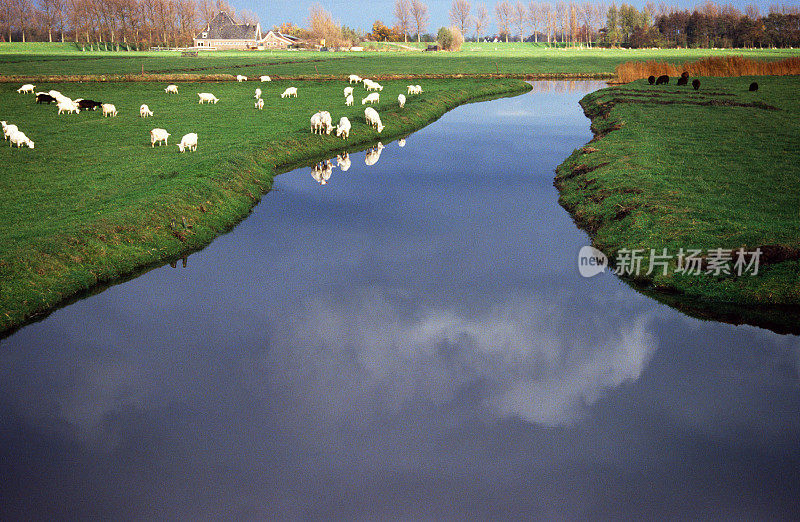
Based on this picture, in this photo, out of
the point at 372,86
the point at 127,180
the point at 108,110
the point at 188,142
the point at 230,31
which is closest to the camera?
the point at 127,180

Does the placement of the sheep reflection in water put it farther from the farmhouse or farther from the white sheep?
the farmhouse

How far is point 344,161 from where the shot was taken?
33.4 meters

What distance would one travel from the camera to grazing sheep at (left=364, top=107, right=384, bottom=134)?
40128mm

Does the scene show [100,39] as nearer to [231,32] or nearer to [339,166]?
[231,32]

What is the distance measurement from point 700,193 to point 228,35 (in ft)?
592

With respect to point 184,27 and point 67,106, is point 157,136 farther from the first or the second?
point 184,27

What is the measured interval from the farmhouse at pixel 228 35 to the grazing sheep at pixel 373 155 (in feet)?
492

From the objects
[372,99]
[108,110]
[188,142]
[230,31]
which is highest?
[230,31]

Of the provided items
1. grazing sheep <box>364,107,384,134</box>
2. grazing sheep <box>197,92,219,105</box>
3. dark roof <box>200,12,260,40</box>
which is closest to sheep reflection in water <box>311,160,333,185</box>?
grazing sheep <box>364,107,384,134</box>

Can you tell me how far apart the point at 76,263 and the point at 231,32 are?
181 metres

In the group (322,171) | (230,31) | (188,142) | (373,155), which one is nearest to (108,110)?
(188,142)

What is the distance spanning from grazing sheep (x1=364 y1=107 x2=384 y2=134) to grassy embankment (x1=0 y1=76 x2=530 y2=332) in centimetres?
70

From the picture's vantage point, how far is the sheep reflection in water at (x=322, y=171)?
95.6 ft

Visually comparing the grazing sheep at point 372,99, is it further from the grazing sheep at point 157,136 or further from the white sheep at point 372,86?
the grazing sheep at point 157,136
